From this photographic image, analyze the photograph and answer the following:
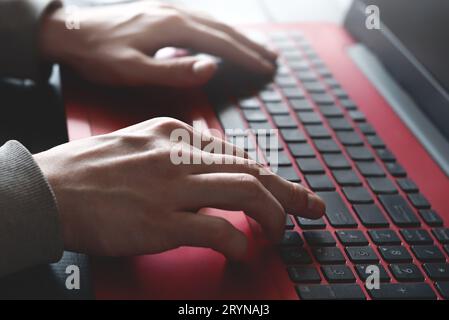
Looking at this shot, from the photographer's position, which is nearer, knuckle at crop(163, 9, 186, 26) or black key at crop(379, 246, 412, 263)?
black key at crop(379, 246, 412, 263)

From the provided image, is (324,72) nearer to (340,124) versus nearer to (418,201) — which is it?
(340,124)

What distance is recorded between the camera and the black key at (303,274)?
0.49 m

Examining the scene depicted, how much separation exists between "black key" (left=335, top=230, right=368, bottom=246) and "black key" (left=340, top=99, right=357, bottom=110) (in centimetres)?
26

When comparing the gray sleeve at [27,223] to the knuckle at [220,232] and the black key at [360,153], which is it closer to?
the knuckle at [220,232]

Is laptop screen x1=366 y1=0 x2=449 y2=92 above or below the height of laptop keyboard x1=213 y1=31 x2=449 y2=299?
above

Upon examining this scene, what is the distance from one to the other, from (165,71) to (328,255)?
34cm

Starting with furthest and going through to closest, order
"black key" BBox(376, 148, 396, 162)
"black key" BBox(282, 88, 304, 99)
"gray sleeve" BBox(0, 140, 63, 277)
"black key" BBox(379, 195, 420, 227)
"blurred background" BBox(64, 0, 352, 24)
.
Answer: "blurred background" BBox(64, 0, 352, 24) < "black key" BBox(282, 88, 304, 99) < "black key" BBox(376, 148, 396, 162) < "black key" BBox(379, 195, 420, 227) < "gray sleeve" BBox(0, 140, 63, 277)

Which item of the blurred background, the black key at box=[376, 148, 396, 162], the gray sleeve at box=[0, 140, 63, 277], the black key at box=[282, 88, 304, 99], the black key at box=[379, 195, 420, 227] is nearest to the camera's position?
the gray sleeve at box=[0, 140, 63, 277]

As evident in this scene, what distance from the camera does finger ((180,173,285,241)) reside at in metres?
0.51

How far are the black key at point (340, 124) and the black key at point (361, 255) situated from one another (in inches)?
8.9

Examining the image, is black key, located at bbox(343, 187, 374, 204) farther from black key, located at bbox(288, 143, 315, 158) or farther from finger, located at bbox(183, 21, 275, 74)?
finger, located at bbox(183, 21, 275, 74)

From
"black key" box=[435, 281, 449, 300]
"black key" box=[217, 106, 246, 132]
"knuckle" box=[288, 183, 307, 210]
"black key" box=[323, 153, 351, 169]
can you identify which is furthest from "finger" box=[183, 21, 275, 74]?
"black key" box=[435, 281, 449, 300]

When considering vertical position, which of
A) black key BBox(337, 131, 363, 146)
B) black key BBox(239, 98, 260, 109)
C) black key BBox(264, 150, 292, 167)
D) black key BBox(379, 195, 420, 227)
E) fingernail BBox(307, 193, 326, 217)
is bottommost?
black key BBox(379, 195, 420, 227)

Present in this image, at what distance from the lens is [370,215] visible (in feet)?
1.90
